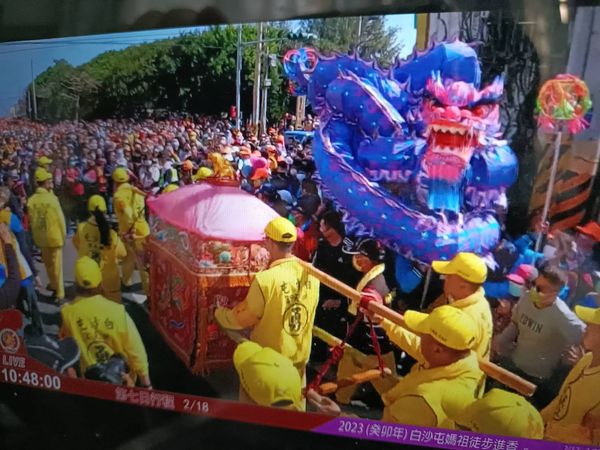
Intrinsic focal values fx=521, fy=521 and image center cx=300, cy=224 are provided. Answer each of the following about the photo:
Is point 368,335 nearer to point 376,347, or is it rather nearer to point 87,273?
point 376,347

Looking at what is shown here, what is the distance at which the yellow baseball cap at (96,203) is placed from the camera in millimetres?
2090

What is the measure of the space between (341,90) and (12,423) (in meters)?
2.16

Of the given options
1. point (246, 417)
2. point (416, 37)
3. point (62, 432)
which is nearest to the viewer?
point (416, 37)

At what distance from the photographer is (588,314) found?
75.1 inches

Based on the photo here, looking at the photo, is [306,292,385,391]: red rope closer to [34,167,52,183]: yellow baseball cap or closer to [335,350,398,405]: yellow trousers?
[335,350,398,405]: yellow trousers

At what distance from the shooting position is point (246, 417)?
215 centimetres

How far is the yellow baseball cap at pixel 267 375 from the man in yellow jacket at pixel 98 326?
0.44 m

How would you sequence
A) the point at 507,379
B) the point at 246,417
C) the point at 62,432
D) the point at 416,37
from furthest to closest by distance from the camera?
the point at 62,432, the point at 246,417, the point at 507,379, the point at 416,37

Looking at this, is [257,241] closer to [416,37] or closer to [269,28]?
[269,28]

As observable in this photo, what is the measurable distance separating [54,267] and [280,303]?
3.21ft

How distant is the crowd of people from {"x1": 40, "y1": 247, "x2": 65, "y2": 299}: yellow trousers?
2 centimetres

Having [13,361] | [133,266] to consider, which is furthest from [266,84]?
[13,361]

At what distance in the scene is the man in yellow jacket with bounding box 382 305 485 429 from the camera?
6.30 ft

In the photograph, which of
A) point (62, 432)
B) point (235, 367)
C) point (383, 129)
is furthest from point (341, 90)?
point (62, 432)
